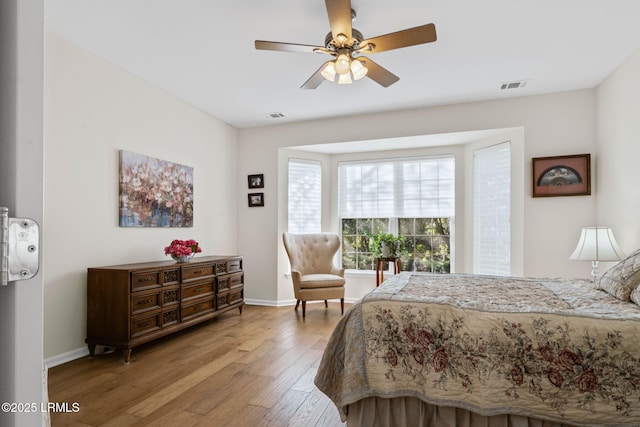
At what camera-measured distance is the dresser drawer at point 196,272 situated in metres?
3.66

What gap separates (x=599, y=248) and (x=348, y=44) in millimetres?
2841

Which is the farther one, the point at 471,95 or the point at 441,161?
the point at 441,161

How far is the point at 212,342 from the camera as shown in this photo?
11.6ft

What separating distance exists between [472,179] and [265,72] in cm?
311

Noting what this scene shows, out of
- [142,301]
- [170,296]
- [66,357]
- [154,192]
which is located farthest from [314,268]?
[66,357]

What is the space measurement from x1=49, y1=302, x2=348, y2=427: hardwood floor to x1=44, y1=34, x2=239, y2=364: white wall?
0.58 meters

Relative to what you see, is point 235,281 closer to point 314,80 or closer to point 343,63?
point 314,80

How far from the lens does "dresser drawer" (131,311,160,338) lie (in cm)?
304

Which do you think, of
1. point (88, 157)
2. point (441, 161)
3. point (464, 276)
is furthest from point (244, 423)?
point (441, 161)

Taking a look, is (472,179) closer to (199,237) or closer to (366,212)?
(366,212)

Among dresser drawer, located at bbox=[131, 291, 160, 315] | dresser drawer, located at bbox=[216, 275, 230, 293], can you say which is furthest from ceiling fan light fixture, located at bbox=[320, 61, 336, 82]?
dresser drawer, located at bbox=[216, 275, 230, 293]

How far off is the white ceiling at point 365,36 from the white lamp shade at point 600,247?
1607 mm

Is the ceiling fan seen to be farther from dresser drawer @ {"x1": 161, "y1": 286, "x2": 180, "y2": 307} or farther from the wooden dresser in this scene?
dresser drawer @ {"x1": 161, "y1": 286, "x2": 180, "y2": 307}

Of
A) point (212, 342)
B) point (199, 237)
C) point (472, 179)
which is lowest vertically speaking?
point (212, 342)
